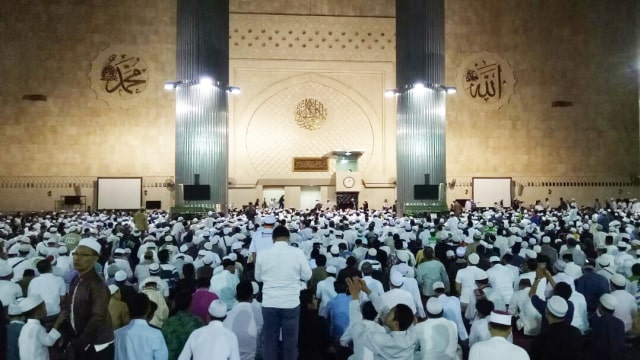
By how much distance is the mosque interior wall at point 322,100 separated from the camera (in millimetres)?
17344

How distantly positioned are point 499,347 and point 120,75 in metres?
17.2

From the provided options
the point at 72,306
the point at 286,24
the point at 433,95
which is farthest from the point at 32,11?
the point at 72,306

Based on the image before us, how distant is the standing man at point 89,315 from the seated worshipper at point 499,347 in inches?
72.1

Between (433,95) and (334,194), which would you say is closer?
(433,95)

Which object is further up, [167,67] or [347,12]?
[347,12]

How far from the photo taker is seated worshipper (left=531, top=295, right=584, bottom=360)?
330cm

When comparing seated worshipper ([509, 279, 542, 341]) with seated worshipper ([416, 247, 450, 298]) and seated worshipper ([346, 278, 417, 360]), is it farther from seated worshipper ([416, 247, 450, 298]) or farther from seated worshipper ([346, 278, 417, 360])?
seated worshipper ([346, 278, 417, 360])

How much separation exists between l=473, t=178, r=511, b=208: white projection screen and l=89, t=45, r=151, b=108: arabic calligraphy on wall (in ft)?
36.8

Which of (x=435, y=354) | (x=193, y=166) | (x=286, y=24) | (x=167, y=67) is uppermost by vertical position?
(x=286, y=24)

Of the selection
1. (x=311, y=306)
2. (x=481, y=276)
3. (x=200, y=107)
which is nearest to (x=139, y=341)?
(x=311, y=306)

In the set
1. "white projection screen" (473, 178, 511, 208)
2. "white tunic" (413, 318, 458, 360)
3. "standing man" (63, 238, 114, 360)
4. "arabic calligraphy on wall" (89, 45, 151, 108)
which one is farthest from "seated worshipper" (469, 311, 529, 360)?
"arabic calligraphy on wall" (89, 45, 151, 108)

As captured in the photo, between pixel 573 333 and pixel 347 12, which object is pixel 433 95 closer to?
pixel 347 12

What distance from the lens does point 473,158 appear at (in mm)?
18969

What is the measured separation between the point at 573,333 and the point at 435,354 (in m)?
0.81
